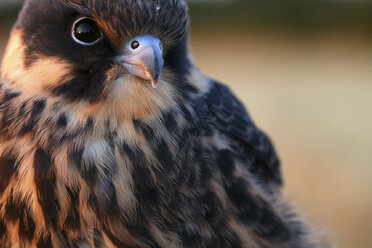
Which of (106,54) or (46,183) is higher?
(106,54)

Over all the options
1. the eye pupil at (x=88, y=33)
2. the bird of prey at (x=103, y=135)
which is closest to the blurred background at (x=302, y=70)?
the bird of prey at (x=103, y=135)

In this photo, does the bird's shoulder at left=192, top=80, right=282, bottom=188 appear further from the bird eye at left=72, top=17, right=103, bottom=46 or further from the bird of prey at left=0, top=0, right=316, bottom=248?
the bird eye at left=72, top=17, right=103, bottom=46

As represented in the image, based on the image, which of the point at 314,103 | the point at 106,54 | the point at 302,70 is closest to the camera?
the point at 106,54

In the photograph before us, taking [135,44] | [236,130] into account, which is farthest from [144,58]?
[236,130]

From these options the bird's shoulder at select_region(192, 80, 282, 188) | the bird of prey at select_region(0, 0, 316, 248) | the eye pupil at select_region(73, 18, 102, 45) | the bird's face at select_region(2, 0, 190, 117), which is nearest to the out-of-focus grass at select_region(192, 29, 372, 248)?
the bird's shoulder at select_region(192, 80, 282, 188)

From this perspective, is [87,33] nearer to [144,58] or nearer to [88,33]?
[88,33]

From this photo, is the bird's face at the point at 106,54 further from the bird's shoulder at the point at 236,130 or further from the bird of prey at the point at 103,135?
the bird's shoulder at the point at 236,130
